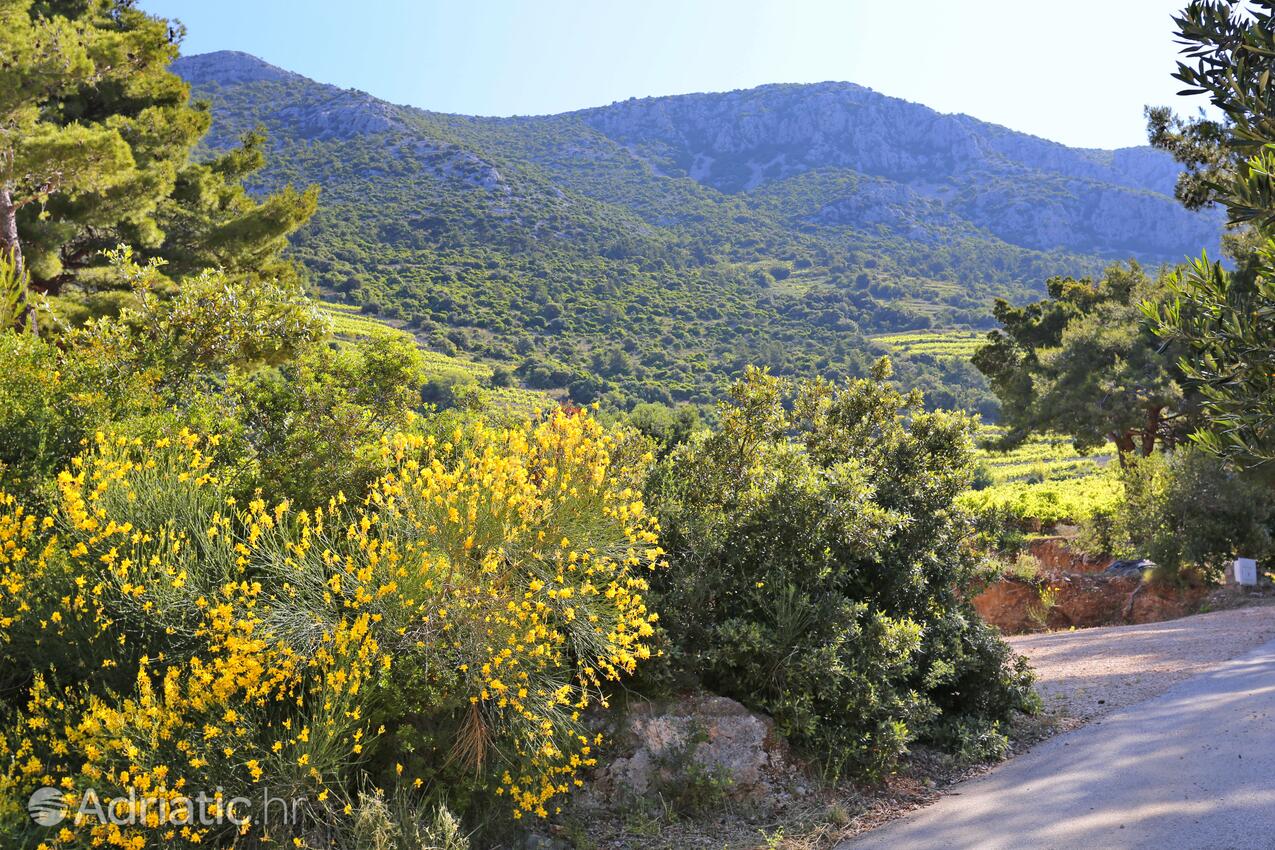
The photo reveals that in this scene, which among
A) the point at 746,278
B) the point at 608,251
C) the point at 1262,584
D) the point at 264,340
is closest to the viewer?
the point at 264,340

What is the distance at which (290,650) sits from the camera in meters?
3.88

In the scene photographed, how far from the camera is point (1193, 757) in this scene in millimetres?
5000

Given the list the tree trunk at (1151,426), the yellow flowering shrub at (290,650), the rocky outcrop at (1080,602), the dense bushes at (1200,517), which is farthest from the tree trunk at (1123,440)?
the yellow flowering shrub at (290,650)

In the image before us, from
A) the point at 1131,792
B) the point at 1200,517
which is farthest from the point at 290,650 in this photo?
the point at 1200,517

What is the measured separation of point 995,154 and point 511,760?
175m

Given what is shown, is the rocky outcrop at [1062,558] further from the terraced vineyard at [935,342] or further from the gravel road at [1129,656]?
the terraced vineyard at [935,342]

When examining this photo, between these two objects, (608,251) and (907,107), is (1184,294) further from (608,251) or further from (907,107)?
(907,107)

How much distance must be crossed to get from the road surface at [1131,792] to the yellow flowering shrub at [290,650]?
2.13m

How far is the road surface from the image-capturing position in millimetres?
4055

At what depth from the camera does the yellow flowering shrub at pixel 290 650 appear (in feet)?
12.0

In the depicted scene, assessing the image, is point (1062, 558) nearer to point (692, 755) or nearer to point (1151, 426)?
point (1151, 426)

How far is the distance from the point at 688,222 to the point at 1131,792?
11268 cm

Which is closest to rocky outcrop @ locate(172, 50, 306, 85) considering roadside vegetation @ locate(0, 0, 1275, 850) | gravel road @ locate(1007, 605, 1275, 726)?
roadside vegetation @ locate(0, 0, 1275, 850)

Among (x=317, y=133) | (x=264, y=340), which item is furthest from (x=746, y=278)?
(x=264, y=340)
